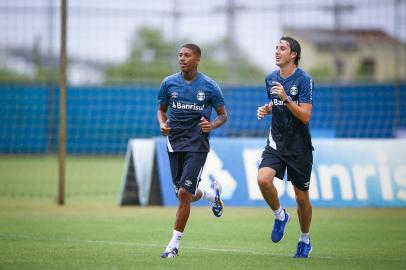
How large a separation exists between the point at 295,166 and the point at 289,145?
0.84 ft

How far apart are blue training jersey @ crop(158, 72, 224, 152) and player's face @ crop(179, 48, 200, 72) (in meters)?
0.20

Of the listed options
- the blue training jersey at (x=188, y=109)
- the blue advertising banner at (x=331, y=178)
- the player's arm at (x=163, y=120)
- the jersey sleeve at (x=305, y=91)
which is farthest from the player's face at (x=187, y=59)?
the blue advertising banner at (x=331, y=178)

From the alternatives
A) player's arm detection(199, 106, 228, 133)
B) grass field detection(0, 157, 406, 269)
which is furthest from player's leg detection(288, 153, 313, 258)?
player's arm detection(199, 106, 228, 133)

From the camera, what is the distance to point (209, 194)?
11703mm

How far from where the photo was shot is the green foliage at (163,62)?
26.6 m

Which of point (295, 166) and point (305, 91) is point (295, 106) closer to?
point (305, 91)

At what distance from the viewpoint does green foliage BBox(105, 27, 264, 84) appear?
26562 mm

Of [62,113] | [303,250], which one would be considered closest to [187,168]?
[303,250]

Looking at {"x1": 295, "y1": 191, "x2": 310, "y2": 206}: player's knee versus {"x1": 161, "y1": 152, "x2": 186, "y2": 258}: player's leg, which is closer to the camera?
{"x1": 161, "y1": 152, "x2": 186, "y2": 258}: player's leg

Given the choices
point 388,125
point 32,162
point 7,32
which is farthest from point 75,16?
point 388,125

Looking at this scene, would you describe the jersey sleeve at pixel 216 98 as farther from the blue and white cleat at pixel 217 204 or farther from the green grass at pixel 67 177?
the green grass at pixel 67 177

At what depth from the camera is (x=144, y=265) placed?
30.9 feet

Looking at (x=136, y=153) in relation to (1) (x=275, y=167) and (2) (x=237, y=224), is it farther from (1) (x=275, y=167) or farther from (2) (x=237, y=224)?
(1) (x=275, y=167)

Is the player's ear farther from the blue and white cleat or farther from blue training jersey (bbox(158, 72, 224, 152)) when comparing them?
the blue and white cleat
